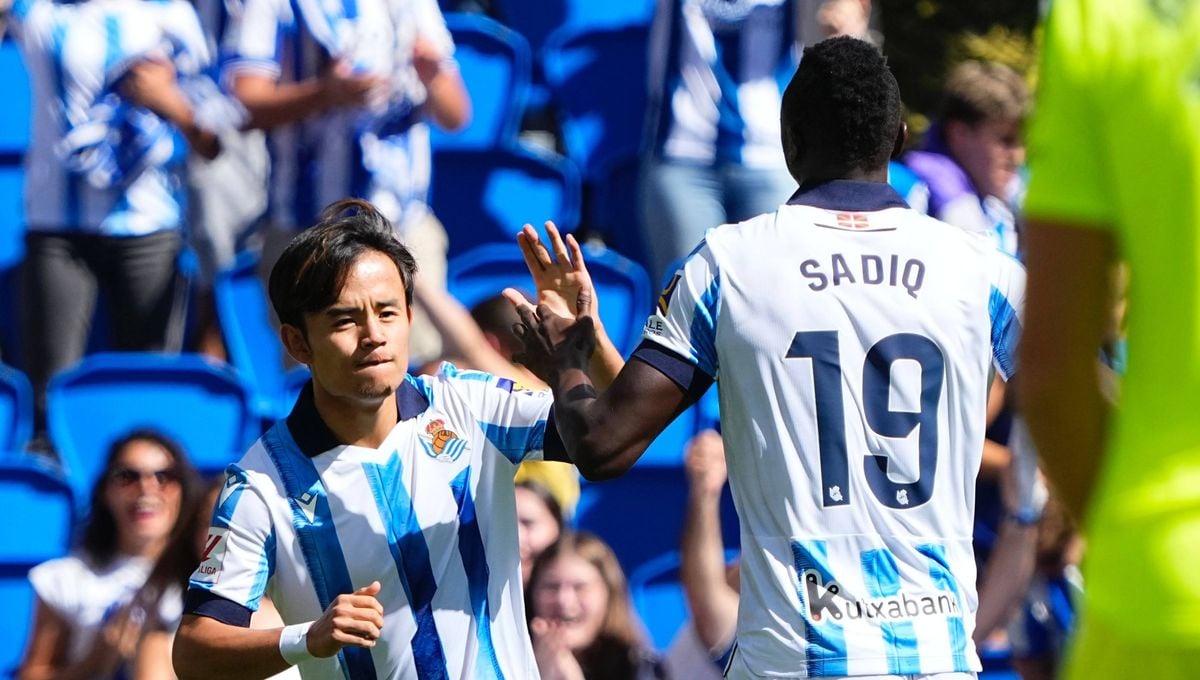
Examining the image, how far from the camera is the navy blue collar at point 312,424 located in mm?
3471

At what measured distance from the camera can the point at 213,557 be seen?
3.36 metres

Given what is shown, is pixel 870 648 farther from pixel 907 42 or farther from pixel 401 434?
pixel 907 42

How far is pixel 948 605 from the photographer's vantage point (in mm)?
3205

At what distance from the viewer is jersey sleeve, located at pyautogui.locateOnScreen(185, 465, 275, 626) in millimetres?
3334

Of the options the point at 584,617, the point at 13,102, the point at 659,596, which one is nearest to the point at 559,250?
the point at 584,617

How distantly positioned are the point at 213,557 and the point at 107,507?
2735 millimetres

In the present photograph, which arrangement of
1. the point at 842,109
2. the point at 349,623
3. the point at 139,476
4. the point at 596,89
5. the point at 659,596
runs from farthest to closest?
1. the point at 596,89
2. the point at 659,596
3. the point at 139,476
4. the point at 842,109
5. the point at 349,623

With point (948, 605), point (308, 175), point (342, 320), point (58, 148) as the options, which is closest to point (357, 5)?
point (308, 175)

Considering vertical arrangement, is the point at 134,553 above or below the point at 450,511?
below

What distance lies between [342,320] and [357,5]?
11.0 feet

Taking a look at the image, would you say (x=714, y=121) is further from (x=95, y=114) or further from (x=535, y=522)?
(x=95, y=114)

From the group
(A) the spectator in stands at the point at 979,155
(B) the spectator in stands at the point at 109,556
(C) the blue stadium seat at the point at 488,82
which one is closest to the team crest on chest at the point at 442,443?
(B) the spectator in stands at the point at 109,556

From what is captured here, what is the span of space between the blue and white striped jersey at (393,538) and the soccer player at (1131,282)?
5.08 feet

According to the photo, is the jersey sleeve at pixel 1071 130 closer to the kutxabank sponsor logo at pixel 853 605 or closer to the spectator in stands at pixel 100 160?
the kutxabank sponsor logo at pixel 853 605
